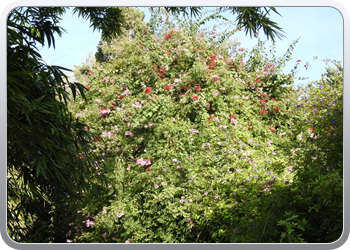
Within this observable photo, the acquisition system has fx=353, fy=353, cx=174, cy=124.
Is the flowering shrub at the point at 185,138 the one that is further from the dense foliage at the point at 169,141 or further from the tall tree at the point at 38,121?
the tall tree at the point at 38,121

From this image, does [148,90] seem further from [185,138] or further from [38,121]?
Answer: [38,121]

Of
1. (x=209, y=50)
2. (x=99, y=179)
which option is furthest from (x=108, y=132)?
(x=209, y=50)

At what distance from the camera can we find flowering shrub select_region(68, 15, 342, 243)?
3326 millimetres

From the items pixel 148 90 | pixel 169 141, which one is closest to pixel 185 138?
pixel 169 141

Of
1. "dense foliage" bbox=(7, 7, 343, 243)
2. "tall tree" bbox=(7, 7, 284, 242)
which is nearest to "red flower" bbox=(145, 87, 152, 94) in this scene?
"dense foliage" bbox=(7, 7, 343, 243)

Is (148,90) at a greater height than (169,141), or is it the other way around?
(148,90)

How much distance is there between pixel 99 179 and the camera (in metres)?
3.61

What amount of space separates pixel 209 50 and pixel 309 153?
2.54m

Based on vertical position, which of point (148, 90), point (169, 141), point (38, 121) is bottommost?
point (169, 141)

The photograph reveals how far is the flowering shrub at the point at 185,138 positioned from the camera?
10.9 feet

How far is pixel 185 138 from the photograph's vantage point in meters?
3.93

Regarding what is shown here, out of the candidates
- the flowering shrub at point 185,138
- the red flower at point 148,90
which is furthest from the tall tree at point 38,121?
the red flower at point 148,90

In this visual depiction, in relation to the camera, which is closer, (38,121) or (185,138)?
(38,121)

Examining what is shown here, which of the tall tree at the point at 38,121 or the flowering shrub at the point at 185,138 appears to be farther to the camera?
the flowering shrub at the point at 185,138
